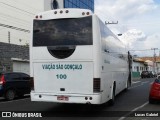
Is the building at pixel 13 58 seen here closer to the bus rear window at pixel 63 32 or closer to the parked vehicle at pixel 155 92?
the parked vehicle at pixel 155 92

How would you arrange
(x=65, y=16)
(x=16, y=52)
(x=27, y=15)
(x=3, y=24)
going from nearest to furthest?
1. (x=65, y=16)
2. (x=16, y=52)
3. (x=3, y=24)
4. (x=27, y=15)

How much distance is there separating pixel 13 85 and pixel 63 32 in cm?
902

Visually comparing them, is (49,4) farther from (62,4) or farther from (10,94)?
(10,94)

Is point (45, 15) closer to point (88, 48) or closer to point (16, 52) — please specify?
point (88, 48)

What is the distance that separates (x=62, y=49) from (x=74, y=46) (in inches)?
18.7

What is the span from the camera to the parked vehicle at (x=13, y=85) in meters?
20.5

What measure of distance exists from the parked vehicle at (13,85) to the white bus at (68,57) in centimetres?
752

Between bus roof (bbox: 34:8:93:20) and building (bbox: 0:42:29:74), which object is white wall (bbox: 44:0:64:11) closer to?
building (bbox: 0:42:29:74)

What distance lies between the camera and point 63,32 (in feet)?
43.2

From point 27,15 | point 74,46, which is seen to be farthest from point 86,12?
point 27,15

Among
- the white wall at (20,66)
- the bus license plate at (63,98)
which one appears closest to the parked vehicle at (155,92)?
the bus license plate at (63,98)

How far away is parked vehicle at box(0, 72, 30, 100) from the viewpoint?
20547mm

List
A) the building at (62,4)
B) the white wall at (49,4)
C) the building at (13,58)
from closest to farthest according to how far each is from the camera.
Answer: the building at (13,58) < the white wall at (49,4) < the building at (62,4)

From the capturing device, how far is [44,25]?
44.2 feet
